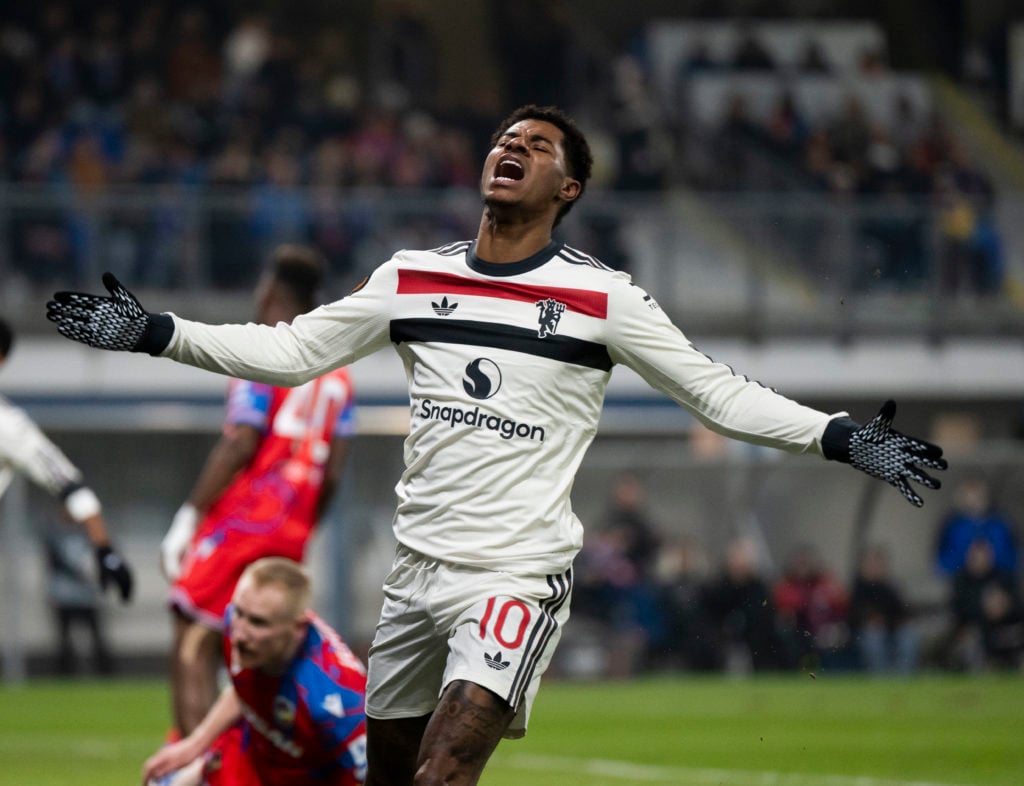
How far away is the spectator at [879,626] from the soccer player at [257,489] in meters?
10.2

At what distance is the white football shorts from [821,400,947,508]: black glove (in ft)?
2.81

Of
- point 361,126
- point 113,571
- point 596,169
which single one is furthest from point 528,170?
point 596,169

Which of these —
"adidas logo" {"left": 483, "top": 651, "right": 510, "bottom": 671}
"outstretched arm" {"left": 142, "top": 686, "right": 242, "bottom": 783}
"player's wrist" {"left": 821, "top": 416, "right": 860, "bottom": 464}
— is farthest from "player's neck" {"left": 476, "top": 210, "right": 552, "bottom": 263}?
"outstretched arm" {"left": 142, "top": 686, "right": 242, "bottom": 783}

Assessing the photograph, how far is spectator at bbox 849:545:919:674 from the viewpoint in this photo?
17.5 m

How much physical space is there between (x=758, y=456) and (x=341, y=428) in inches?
446

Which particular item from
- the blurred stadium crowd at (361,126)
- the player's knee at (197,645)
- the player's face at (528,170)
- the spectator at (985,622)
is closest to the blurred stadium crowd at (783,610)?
the spectator at (985,622)

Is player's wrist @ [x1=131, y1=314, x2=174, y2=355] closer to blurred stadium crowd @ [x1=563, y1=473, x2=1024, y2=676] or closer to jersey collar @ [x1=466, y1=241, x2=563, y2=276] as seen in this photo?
jersey collar @ [x1=466, y1=241, x2=563, y2=276]

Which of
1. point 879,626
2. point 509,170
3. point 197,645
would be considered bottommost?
point 879,626

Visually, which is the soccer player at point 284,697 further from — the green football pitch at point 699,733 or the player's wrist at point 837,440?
the green football pitch at point 699,733

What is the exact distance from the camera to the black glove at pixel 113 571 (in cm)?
818

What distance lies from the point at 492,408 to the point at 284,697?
5.26 feet

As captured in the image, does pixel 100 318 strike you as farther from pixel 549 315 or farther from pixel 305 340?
pixel 549 315

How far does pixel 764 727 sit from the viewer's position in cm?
1283

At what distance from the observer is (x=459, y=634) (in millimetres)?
5035
